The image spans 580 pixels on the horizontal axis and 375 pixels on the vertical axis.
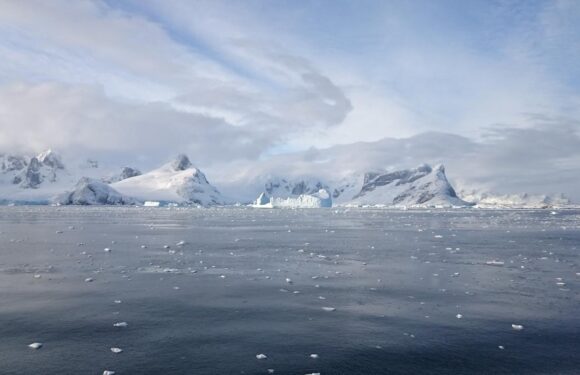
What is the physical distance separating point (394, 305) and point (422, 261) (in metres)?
11.9

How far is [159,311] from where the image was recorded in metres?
15.6

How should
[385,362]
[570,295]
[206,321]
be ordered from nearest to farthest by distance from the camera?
[385,362], [206,321], [570,295]

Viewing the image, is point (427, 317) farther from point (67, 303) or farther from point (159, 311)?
point (67, 303)

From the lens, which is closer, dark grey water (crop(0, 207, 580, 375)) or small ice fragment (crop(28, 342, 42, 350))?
dark grey water (crop(0, 207, 580, 375))

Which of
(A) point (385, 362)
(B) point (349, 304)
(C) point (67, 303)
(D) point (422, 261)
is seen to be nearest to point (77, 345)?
(C) point (67, 303)

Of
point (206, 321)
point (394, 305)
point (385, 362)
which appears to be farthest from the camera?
point (394, 305)

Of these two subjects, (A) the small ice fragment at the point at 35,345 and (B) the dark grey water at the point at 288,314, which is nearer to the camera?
(B) the dark grey water at the point at 288,314

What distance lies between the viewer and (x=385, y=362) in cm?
1104

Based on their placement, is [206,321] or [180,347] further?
[206,321]

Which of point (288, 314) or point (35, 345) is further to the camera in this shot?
point (288, 314)

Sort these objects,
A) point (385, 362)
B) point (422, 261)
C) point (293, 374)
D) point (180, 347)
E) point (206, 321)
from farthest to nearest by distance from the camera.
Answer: point (422, 261)
point (206, 321)
point (180, 347)
point (385, 362)
point (293, 374)

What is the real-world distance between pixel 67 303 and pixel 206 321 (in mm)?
5655

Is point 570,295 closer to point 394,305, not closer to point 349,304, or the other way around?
point 394,305

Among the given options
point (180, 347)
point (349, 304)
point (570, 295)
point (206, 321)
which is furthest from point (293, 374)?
point (570, 295)
